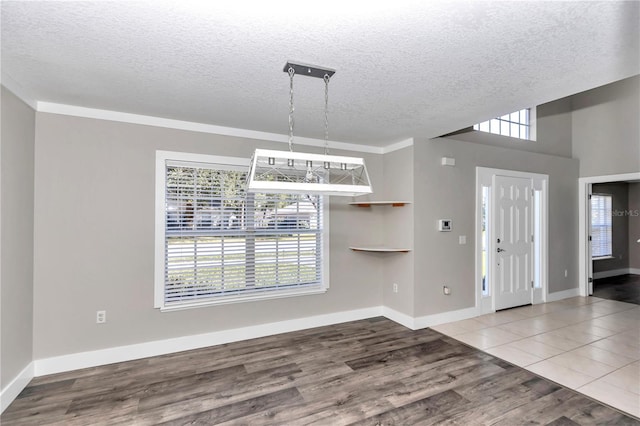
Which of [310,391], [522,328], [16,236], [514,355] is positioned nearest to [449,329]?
[514,355]

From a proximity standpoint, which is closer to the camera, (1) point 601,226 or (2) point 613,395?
(2) point 613,395

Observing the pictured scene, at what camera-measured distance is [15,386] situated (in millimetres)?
2457

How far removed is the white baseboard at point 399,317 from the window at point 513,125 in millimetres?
2990

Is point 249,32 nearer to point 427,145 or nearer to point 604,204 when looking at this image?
point 427,145

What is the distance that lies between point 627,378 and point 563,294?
3.00 metres

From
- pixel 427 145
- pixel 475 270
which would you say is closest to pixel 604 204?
pixel 475 270

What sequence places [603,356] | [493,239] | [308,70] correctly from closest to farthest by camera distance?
1. [308,70]
2. [603,356]
3. [493,239]

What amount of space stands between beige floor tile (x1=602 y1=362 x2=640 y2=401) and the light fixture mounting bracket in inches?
137

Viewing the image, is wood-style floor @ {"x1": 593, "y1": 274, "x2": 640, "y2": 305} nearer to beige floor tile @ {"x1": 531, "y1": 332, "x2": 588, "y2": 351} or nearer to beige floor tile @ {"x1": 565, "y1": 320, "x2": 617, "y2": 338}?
beige floor tile @ {"x1": 565, "y1": 320, "x2": 617, "y2": 338}

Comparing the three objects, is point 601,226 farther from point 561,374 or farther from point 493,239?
point 561,374

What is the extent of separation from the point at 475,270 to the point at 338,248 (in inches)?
78.6

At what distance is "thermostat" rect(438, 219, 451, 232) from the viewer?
13.4 feet

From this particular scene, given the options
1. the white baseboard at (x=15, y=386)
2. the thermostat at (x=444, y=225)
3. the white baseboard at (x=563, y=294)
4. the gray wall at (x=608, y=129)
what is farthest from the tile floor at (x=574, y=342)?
the white baseboard at (x=15, y=386)

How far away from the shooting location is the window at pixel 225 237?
3.31 meters
